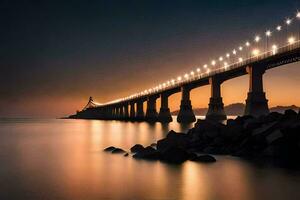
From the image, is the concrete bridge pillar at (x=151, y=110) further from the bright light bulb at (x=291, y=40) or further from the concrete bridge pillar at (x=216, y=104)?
the bright light bulb at (x=291, y=40)

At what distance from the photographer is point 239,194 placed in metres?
17.4

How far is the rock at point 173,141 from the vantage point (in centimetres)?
2986

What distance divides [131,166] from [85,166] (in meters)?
3.55

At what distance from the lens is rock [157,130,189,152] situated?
29.9 metres

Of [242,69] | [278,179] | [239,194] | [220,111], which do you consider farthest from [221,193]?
[220,111]

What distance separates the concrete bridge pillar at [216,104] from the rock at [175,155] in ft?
211

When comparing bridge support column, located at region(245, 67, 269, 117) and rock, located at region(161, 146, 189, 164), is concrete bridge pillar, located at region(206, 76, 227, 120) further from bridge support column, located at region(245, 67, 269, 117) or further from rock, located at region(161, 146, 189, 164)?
rock, located at region(161, 146, 189, 164)

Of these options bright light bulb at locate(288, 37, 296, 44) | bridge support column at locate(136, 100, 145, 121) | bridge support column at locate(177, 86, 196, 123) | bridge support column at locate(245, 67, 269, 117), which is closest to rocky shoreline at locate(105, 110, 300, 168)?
bridge support column at locate(245, 67, 269, 117)

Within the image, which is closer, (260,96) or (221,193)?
(221,193)

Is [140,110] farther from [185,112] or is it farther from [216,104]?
[216,104]

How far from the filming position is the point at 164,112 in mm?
125500

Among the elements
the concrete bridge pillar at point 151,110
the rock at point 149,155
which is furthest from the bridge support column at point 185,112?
the rock at point 149,155

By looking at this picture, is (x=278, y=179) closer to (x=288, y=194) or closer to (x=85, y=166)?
(x=288, y=194)

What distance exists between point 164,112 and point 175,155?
9984 centimetres
